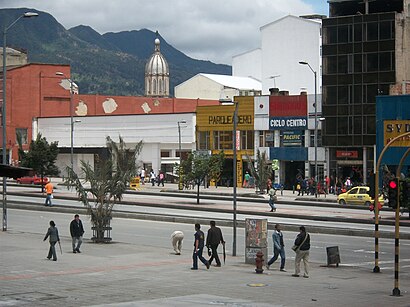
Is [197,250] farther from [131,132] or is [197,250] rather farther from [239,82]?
[239,82]

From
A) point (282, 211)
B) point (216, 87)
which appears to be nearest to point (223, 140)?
point (282, 211)

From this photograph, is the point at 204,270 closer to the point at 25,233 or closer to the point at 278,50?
the point at 25,233

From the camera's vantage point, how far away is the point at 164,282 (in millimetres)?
24500

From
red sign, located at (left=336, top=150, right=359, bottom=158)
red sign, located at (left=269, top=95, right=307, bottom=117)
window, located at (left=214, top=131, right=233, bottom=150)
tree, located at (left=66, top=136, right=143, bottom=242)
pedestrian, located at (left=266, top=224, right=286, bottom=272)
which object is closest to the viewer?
pedestrian, located at (left=266, top=224, right=286, bottom=272)

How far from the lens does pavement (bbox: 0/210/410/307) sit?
21156 mm

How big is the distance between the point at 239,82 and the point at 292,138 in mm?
43432

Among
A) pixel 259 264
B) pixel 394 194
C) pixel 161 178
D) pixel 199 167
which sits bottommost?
pixel 259 264

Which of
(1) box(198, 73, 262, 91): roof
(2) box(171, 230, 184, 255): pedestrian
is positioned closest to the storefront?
(1) box(198, 73, 262, 91): roof

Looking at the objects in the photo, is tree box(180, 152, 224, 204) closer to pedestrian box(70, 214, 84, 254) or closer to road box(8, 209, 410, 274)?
road box(8, 209, 410, 274)

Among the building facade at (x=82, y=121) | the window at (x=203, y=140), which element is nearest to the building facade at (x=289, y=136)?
the window at (x=203, y=140)

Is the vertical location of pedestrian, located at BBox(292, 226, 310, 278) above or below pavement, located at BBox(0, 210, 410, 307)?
above

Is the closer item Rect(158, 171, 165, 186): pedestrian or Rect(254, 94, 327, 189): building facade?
Rect(254, 94, 327, 189): building facade

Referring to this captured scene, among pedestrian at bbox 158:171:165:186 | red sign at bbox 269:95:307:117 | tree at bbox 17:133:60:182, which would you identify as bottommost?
pedestrian at bbox 158:171:165:186

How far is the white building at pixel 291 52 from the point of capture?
100875mm
